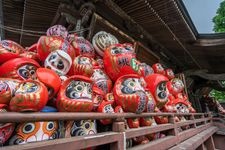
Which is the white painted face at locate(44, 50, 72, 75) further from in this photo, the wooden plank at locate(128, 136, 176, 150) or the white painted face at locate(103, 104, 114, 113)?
the wooden plank at locate(128, 136, 176, 150)

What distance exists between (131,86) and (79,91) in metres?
0.66

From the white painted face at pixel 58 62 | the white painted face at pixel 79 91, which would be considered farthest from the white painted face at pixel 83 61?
the white painted face at pixel 79 91

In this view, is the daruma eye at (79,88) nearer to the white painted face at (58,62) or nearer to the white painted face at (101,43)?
the white painted face at (58,62)

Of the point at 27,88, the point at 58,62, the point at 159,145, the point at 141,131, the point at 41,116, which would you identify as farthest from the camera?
the point at 159,145

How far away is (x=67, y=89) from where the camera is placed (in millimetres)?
1619

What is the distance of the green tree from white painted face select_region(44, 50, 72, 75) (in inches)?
554

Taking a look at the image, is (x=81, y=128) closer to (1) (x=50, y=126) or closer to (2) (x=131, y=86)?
(1) (x=50, y=126)

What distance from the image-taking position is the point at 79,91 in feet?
5.32

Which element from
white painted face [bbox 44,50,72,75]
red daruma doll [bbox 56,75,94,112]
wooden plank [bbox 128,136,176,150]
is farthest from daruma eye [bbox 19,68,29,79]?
wooden plank [bbox 128,136,176,150]

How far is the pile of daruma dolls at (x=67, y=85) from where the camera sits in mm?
1351

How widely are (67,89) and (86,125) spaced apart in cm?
36

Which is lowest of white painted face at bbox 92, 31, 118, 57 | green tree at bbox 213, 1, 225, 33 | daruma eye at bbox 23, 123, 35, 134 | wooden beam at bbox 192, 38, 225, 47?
daruma eye at bbox 23, 123, 35, 134

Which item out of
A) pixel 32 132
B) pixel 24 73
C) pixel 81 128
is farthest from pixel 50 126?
pixel 24 73

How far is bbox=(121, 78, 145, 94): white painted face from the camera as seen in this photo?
6.74 ft
